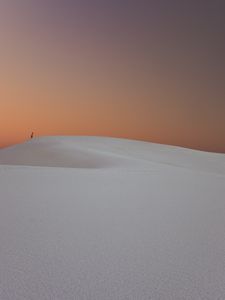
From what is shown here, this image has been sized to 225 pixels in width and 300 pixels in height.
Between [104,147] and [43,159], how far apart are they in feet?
12.0

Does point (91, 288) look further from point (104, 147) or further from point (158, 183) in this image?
point (104, 147)

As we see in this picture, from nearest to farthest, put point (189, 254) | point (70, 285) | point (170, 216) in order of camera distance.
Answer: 1. point (70, 285)
2. point (189, 254)
3. point (170, 216)

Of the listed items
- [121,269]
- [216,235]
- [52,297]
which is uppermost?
[216,235]

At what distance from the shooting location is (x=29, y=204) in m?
3.59

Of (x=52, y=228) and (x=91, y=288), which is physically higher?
(x=52, y=228)

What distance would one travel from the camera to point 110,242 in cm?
239

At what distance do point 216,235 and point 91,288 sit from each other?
1252 millimetres

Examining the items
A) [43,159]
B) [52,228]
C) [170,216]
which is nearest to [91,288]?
[52,228]

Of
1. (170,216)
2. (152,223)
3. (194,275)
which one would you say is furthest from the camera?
(170,216)

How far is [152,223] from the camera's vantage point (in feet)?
9.68

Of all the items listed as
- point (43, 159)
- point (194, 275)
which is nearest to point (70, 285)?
point (194, 275)

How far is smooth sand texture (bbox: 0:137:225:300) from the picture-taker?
5.55 feet

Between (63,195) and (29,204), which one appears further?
(63,195)

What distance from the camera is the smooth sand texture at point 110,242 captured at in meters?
1.69
